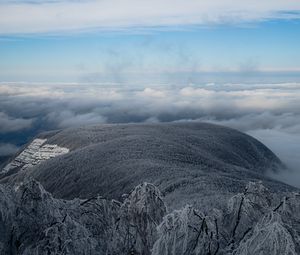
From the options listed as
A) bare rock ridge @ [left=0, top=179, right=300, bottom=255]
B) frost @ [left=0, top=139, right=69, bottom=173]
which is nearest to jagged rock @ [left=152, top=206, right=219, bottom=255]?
bare rock ridge @ [left=0, top=179, right=300, bottom=255]

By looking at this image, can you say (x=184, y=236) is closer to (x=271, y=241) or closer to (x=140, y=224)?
(x=271, y=241)

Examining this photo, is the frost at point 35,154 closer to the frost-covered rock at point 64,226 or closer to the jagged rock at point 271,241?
the frost-covered rock at point 64,226

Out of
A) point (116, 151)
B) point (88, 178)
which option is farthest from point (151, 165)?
point (116, 151)

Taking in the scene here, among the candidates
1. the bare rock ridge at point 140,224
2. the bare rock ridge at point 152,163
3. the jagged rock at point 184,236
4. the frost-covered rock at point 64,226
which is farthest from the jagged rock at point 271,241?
the bare rock ridge at point 152,163

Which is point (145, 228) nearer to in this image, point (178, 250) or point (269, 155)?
point (178, 250)

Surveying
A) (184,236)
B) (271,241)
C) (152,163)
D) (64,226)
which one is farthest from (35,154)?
(271,241)

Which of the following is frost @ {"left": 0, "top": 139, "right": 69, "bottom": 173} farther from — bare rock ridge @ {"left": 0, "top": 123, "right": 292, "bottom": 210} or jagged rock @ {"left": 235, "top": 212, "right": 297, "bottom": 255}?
jagged rock @ {"left": 235, "top": 212, "right": 297, "bottom": 255}
